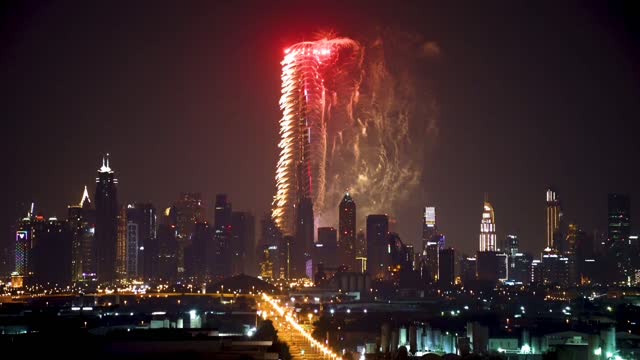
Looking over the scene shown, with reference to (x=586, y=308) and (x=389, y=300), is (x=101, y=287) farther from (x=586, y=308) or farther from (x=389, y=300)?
(x=586, y=308)

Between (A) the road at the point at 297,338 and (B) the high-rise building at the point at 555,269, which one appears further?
(B) the high-rise building at the point at 555,269

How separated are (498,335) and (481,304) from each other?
64046mm

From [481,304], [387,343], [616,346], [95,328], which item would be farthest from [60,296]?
[616,346]

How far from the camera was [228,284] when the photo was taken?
16750 cm

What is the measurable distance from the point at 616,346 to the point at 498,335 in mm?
13470

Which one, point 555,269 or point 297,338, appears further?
point 555,269

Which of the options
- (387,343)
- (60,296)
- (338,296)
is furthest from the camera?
(338,296)

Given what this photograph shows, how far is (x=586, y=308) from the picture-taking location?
124 meters

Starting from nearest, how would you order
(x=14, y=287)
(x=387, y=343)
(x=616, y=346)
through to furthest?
1. (x=616, y=346)
2. (x=387, y=343)
3. (x=14, y=287)

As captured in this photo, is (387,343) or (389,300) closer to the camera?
(387,343)

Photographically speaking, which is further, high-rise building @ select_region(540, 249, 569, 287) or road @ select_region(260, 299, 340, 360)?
high-rise building @ select_region(540, 249, 569, 287)

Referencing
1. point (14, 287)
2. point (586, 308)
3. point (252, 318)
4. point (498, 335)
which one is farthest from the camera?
point (14, 287)

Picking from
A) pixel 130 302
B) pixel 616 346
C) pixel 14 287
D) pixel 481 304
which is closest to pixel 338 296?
pixel 481 304

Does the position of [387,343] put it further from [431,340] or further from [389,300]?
[389,300]
